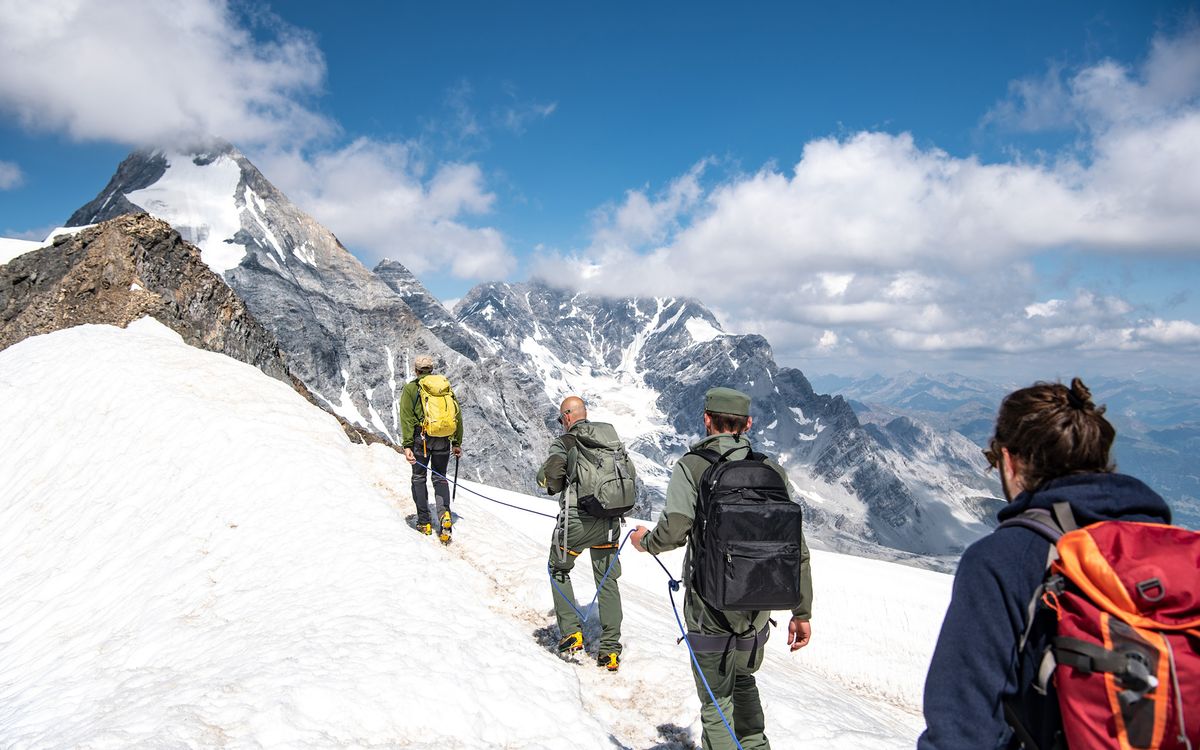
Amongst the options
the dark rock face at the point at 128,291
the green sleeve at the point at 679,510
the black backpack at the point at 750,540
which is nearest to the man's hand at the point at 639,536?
the green sleeve at the point at 679,510

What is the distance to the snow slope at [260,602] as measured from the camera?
6.65 metres

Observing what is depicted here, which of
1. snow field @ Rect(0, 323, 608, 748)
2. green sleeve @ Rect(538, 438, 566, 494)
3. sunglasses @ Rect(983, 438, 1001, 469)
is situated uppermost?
sunglasses @ Rect(983, 438, 1001, 469)

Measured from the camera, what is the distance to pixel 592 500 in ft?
27.2

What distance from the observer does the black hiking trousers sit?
1284cm

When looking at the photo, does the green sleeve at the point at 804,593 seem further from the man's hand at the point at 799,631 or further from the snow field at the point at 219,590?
the snow field at the point at 219,590

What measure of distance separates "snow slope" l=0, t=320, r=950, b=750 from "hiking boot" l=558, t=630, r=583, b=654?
0.24 m

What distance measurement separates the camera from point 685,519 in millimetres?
5406

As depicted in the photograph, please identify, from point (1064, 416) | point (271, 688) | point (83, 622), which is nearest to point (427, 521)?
point (83, 622)

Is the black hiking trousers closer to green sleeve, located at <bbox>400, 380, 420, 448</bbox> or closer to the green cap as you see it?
green sleeve, located at <bbox>400, 380, 420, 448</bbox>

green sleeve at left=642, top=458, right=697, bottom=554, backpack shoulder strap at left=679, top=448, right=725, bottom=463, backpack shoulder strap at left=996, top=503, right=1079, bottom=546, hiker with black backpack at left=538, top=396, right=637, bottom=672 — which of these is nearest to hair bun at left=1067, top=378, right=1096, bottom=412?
backpack shoulder strap at left=996, top=503, right=1079, bottom=546

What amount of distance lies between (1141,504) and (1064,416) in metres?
0.46

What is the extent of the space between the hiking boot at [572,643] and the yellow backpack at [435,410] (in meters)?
5.26

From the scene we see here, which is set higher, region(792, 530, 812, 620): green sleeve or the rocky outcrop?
the rocky outcrop

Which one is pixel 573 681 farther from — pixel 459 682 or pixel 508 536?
pixel 508 536
